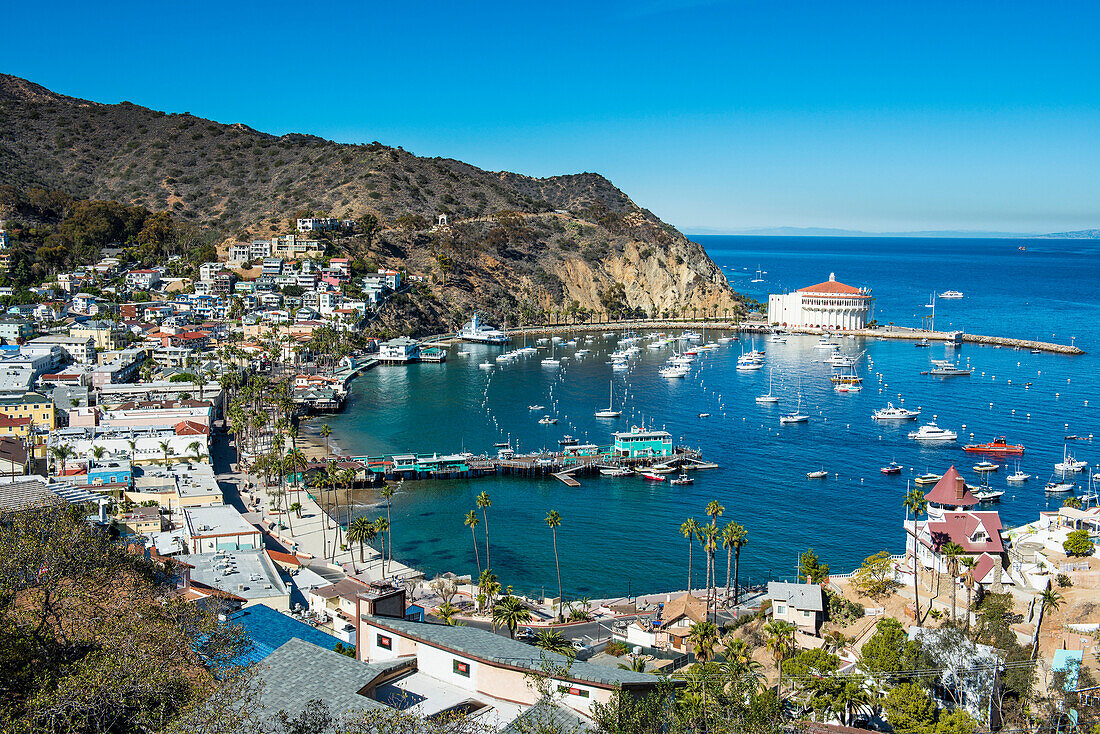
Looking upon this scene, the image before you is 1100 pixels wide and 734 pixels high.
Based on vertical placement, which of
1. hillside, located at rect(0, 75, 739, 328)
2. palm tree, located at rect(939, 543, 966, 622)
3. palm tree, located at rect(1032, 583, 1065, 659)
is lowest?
palm tree, located at rect(1032, 583, 1065, 659)

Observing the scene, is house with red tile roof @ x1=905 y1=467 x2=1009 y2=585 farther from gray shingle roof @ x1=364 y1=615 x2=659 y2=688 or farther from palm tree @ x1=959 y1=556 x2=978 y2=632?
gray shingle roof @ x1=364 y1=615 x2=659 y2=688

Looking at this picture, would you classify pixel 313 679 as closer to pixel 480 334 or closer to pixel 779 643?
pixel 779 643

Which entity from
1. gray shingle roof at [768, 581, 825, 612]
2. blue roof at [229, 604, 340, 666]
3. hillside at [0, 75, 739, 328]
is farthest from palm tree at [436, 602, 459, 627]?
hillside at [0, 75, 739, 328]

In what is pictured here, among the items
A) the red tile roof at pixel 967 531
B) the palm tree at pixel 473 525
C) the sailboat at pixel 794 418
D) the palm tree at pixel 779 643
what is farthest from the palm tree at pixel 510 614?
the sailboat at pixel 794 418

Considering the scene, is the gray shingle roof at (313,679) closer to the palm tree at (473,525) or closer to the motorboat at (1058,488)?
the palm tree at (473,525)

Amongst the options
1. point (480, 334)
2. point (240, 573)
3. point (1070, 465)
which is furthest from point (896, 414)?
point (480, 334)

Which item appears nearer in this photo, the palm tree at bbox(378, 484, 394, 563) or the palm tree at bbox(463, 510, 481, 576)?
the palm tree at bbox(463, 510, 481, 576)
